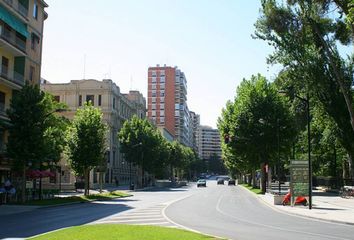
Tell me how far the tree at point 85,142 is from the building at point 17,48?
6.31 m

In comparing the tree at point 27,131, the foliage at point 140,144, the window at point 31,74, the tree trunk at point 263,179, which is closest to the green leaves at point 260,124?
the tree trunk at point 263,179

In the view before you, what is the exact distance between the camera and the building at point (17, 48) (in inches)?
1639

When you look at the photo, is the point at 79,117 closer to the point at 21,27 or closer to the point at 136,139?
the point at 21,27

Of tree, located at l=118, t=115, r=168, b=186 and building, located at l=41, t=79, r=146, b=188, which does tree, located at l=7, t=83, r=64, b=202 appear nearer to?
tree, located at l=118, t=115, r=168, b=186

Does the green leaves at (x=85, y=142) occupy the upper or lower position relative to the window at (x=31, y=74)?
lower

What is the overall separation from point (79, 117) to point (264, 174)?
2362 cm

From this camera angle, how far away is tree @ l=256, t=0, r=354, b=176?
3192 cm

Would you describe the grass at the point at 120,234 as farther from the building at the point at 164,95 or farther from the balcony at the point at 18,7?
the building at the point at 164,95

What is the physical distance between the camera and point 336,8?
1126 inches

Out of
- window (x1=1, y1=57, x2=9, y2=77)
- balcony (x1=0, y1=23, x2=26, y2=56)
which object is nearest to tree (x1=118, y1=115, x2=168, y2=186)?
balcony (x1=0, y1=23, x2=26, y2=56)

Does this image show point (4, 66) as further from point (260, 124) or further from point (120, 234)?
point (120, 234)

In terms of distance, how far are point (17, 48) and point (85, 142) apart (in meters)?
10.8

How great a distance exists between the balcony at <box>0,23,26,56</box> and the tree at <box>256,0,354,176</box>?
21.7 metres

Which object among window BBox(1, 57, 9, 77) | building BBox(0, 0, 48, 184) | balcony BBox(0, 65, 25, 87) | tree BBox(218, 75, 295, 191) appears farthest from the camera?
tree BBox(218, 75, 295, 191)
